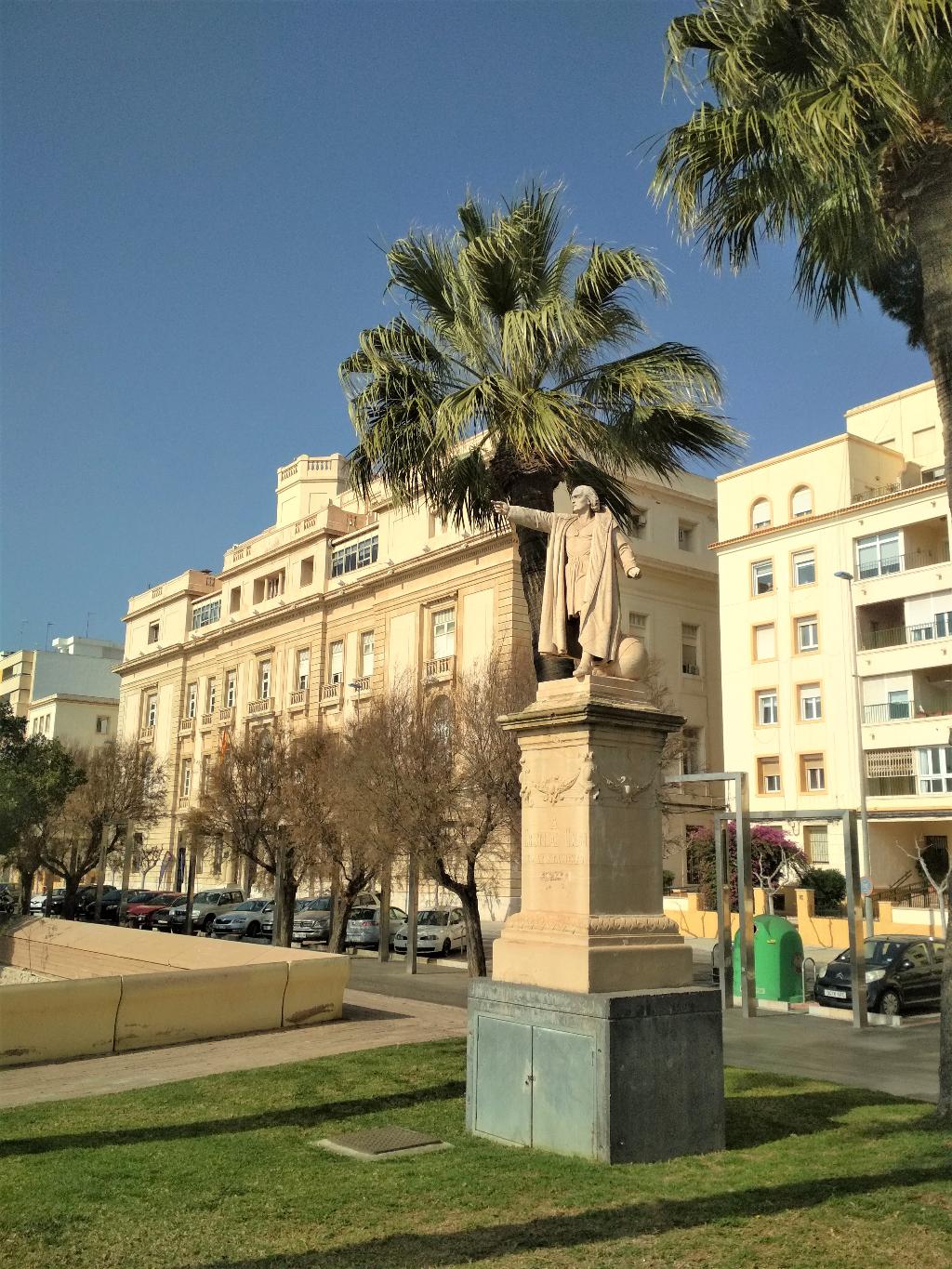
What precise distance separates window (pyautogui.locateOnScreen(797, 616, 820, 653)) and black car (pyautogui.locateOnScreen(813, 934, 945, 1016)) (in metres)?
21.0

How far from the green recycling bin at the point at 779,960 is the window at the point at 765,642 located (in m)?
22.1

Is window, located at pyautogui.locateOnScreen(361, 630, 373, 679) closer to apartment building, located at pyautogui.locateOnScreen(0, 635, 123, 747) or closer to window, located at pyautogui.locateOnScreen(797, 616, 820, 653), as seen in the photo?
window, located at pyautogui.locateOnScreen(797, 616, 820, 653)

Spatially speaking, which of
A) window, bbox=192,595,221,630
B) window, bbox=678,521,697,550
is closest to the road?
window, bbox=678,521,697,550

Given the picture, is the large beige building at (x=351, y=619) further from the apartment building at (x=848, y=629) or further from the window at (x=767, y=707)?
the window at (x=767, y=707)

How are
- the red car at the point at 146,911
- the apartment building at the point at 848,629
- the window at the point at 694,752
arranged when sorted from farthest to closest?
the window at the point at 694,752 < the red car at the point at 146,911 < the apartment building at the point at 848,629

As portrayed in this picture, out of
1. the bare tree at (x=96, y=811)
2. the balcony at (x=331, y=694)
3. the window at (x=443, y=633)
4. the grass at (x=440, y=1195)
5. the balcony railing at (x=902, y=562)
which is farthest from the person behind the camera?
the balcony at (x=331, y=694)

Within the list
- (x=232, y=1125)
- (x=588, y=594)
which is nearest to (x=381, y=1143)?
(x=232, y=1125)

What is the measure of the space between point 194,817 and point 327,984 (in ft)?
64.3

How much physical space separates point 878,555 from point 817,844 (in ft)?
32.2

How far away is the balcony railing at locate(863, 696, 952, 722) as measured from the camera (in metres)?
34.3

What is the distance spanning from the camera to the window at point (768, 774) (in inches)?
1506

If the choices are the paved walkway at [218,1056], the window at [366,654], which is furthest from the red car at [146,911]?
the paved walkway at [218,1056]

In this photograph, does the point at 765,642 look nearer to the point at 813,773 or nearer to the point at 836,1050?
the point at 813,773

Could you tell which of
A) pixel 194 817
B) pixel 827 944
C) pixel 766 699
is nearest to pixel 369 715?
pixel 194 817
